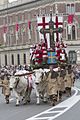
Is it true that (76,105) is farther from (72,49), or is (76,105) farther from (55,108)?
(72,49)

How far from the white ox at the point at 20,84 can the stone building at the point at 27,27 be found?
60491mm

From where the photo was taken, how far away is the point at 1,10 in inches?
4181

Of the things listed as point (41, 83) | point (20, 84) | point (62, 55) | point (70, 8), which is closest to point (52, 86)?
point (41, 83)

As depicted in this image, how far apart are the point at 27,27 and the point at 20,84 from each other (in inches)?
2953

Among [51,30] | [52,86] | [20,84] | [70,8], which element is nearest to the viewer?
[52,86]

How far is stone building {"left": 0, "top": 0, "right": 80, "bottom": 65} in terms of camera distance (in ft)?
289

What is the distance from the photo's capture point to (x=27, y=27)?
318ft

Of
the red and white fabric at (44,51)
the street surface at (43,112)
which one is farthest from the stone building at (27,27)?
the street surface at (43,112)

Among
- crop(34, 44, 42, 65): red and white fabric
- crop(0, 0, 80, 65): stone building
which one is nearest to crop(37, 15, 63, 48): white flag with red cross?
crop(34, 44, 42, 65): red and white fabric

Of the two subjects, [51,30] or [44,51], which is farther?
[51,30]

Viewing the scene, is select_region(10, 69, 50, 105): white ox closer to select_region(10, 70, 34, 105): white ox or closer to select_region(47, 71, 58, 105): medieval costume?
select_region(10, 70, 34, 105): white ox

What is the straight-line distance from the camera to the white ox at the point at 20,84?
72.8 ft

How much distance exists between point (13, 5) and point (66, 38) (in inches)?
719

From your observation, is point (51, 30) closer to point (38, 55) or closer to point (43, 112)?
point (38, 55)
